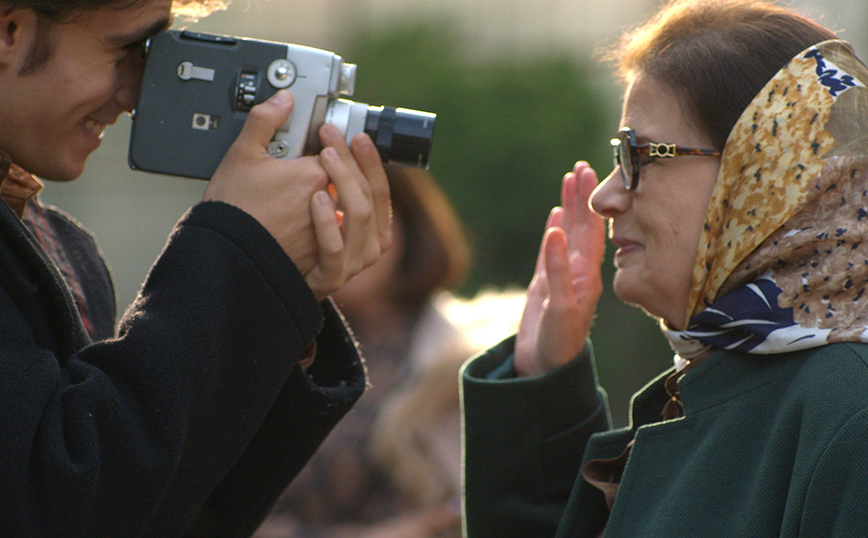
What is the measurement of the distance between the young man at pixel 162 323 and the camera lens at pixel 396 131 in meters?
0.04

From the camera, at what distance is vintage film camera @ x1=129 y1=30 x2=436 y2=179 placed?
5.49 ft

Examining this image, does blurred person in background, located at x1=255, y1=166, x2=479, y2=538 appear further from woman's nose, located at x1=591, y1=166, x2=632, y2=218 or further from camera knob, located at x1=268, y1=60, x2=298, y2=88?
camera knob, located at x1=268, y1=60, x2=298, y2=88

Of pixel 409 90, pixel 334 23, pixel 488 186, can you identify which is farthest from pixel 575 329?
pixel 334 23

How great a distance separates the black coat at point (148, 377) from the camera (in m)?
1.31

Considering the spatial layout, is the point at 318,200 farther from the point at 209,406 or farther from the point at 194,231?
the point at 209,406

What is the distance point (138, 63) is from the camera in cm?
172

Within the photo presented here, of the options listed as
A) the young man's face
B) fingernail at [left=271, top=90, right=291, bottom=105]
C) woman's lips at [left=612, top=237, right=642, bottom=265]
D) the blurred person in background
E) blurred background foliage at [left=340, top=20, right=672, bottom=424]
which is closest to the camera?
the young man's face

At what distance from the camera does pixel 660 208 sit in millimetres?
1756

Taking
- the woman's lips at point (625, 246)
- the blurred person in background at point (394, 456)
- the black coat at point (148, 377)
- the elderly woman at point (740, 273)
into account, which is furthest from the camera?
the blurred person in background at point (394, 456)

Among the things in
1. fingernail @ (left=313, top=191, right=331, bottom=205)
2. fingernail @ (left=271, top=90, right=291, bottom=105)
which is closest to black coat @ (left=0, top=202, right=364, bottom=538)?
fingernail @ (left=313, top=191, right=331, bottom=205)

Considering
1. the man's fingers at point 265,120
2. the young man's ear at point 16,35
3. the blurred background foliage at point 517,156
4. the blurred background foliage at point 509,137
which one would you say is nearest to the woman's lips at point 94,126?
the young man's ear at point 16,35

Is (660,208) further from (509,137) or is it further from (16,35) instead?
(509,137)

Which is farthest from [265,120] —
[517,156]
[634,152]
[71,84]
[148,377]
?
[517,156]

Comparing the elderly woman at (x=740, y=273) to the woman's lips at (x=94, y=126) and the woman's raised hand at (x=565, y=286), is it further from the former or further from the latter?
the woman's lips at (x=94, y=126)
